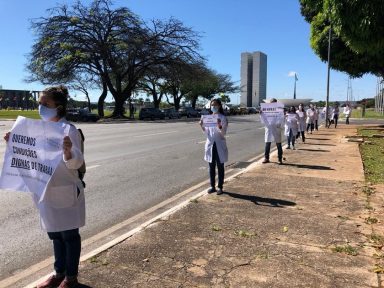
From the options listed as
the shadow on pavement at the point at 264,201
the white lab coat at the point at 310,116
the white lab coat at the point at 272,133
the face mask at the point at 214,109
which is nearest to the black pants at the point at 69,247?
the shadow on pavement at the point at 264,201

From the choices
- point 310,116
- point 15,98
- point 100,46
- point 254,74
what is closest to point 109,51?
point 100,46

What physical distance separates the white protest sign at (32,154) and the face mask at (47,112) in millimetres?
69

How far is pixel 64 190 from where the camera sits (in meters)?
3.93

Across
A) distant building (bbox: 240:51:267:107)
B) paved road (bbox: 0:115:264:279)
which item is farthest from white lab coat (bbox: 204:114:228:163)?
distant building (bbox: 240:51:267:107)

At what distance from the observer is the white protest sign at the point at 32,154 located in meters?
3.87

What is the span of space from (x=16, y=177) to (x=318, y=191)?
5857mm

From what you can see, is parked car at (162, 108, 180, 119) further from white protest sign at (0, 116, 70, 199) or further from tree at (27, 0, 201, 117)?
white protest sign at (0, 116, 70, 199)

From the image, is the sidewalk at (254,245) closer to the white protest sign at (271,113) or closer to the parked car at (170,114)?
the white protest sign at (271,113)

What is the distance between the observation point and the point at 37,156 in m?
3.96

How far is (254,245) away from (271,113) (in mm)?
7513

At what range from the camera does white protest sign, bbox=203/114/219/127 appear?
834 centimetres

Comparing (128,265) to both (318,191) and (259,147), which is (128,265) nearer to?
(318,191)

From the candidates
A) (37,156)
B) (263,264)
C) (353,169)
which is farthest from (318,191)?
(37,156)

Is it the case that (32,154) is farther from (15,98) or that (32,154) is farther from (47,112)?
(15,98)
